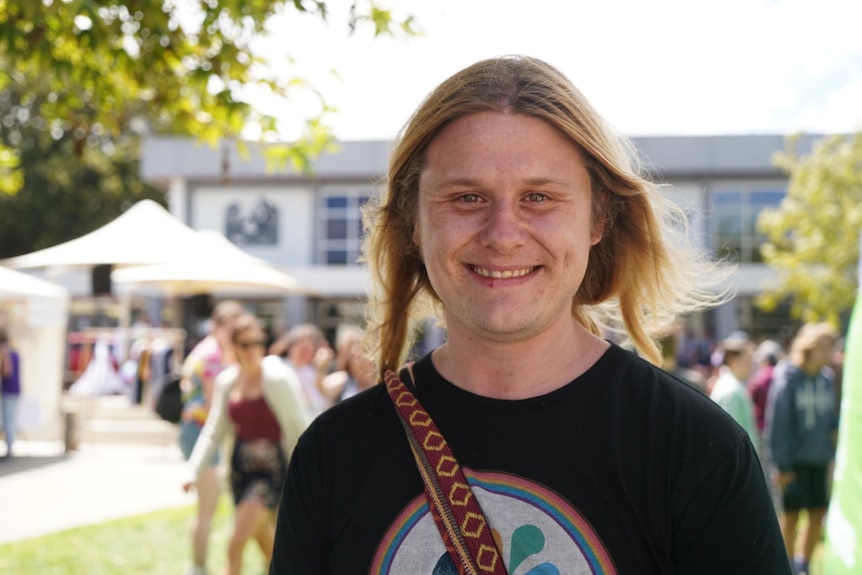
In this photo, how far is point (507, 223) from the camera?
1.67m

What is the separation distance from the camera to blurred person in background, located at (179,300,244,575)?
636 centimetres

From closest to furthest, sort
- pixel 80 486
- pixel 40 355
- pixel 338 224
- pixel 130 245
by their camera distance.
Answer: pixel 130 245, pixel 80 486, pixel 40 355, pixel 338 224

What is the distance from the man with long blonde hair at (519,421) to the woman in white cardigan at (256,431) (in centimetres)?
376

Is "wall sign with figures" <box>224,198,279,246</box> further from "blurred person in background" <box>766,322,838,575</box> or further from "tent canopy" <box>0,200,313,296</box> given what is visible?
"blurred person in background" <box>766,322,838,575</box>

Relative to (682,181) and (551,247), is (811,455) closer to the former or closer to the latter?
(551,247)

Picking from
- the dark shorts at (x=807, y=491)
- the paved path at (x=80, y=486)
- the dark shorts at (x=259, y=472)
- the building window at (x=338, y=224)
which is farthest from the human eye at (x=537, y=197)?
the building window at (x=338, y=224)

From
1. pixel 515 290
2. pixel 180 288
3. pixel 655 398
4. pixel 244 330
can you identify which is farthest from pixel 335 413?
pixel 180 288

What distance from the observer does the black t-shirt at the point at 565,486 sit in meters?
1.50

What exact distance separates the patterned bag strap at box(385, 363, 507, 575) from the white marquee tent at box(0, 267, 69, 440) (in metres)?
12.6

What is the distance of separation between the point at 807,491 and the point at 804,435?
43 centimetres

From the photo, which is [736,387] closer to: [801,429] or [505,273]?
[801,429]

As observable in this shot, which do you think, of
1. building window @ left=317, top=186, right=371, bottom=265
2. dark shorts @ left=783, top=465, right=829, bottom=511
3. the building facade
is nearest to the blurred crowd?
dark shorts @ left=783, top=465, right=829, bottom=511

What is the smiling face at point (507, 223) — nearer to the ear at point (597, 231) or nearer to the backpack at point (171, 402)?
the ear at point (597, 231)

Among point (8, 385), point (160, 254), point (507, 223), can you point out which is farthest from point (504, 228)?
point (8, 385)
